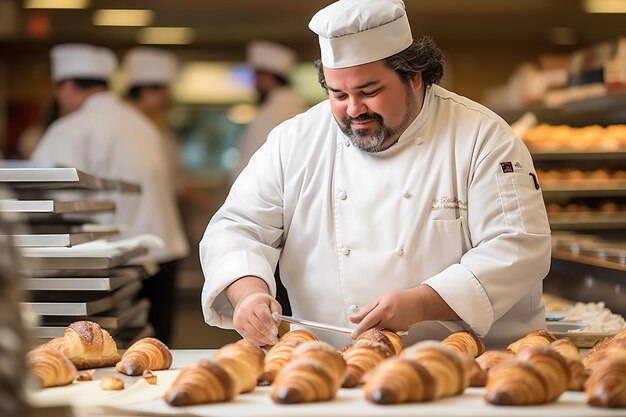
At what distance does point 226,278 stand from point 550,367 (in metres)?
0.98

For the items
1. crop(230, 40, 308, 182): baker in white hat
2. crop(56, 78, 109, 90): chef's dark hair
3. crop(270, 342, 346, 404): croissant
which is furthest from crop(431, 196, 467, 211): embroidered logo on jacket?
crop(230, 40, 308, 182): baker in white hat

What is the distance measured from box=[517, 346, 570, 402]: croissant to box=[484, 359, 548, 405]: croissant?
0.04 ft

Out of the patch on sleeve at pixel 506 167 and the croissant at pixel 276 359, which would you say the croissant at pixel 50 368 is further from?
the patch on sleeve at pixel 506 167

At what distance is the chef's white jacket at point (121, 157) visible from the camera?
5.37m

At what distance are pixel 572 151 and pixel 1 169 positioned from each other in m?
4.90

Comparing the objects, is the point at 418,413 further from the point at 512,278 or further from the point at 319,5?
the point at 319,5

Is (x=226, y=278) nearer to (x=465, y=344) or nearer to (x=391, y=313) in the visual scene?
(x=391, y=313)

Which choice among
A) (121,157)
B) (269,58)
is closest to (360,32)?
(121,157)

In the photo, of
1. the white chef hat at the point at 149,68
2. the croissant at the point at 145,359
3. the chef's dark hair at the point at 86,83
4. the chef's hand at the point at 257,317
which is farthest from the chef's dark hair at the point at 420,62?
the white chef hat at the point at 149,68

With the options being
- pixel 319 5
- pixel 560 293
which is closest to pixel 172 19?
pixel 319 5

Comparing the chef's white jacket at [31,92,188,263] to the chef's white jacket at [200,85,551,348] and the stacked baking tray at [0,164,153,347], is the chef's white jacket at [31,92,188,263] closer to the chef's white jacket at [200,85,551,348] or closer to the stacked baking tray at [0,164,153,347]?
the stacked baking tray at [0,164,153,347]

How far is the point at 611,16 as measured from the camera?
9.69 metres

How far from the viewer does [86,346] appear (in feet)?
6.86

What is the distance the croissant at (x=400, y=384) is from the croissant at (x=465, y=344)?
1.71 feet
